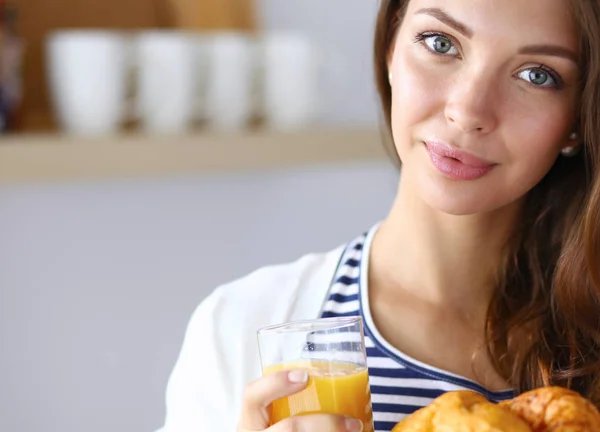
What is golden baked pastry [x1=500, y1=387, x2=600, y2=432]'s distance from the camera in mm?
794

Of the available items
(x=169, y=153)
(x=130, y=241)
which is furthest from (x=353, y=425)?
(x=130, y=241)

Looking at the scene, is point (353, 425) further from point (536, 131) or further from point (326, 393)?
point (536, 131)

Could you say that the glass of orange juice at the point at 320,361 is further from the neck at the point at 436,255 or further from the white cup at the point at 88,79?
the white cup at the point at 88,79

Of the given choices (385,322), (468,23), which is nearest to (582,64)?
(468,23)

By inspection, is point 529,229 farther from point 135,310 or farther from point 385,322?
point 135,310

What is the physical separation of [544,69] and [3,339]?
4.10ft

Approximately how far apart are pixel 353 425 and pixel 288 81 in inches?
40.4

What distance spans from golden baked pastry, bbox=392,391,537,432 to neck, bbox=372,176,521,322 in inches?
17.3

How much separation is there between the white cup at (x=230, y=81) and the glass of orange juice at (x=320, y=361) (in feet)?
3.01

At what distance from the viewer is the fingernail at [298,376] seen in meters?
0.88

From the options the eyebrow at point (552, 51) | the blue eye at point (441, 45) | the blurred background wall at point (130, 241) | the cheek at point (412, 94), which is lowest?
the blurred background wall at point (130, 241)

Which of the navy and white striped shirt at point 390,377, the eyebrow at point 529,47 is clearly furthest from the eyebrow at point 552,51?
the navy and white striped shirt at point 390,377

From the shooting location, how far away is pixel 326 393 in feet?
2.90

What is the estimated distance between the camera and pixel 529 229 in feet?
4.41
